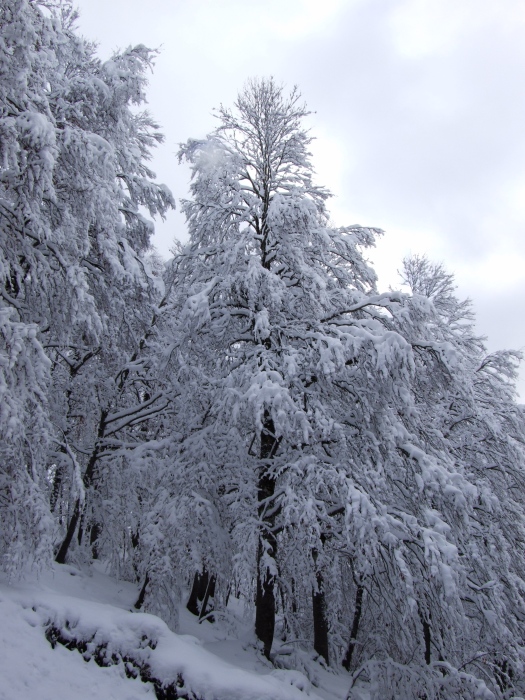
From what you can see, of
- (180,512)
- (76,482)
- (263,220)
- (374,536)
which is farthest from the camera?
(263,220)

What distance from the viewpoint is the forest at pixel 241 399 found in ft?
18.9

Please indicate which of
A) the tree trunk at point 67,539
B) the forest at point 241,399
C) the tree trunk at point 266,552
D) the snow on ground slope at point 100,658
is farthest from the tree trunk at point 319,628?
the tree trunk at point 67,539

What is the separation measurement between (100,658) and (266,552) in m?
2.33

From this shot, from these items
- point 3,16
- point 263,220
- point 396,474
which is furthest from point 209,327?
point 3,16

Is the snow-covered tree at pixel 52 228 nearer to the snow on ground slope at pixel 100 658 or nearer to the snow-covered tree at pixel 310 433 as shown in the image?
the snow on ground slope at pixel 100 658

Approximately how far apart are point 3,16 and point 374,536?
7465mm

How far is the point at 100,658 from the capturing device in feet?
16.9

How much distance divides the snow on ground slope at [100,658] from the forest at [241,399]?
0.65 ft

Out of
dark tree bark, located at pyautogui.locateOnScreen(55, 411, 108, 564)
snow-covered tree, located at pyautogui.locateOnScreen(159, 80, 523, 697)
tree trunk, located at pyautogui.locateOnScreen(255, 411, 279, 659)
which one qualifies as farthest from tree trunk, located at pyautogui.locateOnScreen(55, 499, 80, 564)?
tree trunk, located at pyautogui.locateOnScreen(255, 411, 279, 659)

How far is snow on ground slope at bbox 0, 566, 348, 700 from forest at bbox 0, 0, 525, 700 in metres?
0.20

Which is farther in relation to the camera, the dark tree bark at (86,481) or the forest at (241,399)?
the dark tree bark at (86,481)

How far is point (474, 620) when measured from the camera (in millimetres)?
8656

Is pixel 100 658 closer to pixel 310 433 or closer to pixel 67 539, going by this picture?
pixel 310 433

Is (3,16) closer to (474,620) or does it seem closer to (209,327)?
(209,327)
